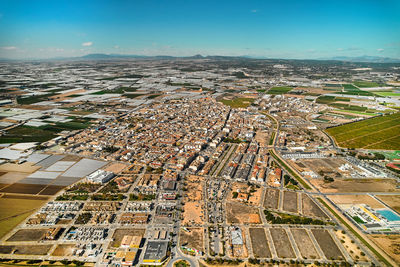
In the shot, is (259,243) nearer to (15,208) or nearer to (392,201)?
(392,201)

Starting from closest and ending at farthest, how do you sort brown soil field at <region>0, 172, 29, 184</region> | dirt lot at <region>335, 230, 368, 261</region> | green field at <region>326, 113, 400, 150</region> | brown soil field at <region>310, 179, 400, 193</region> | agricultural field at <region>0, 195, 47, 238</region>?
dirt lot at <region>335, 230, 368, 261</region>, agricultural field at <region>0, 195, 47, 238</region>, brown soil field at <region>310, 179, 400, 193</region>, brown soil field at <region>0, 172, 29, 184</region>, green field at <region>326, 113, 400, 150</region>

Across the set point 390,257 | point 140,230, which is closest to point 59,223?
point 140,230

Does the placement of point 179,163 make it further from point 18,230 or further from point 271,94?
point 271,94

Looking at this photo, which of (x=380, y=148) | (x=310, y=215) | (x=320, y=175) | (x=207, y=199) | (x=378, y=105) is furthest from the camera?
(x=378, y=105)

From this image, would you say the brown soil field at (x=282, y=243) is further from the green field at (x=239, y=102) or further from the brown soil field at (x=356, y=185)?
the green field at (x=239, y=102)

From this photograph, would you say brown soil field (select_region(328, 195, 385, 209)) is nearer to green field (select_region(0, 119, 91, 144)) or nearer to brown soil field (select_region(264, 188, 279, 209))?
brown soil field (select_region(264, 188, 279, 209))

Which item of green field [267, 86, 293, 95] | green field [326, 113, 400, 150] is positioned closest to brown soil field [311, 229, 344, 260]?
green field [326, 113, 400, 150]

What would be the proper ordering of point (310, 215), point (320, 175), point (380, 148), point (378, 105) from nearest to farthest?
point (310, 215) < point (320, 175) < point (380, 148) < point (378, 105)
